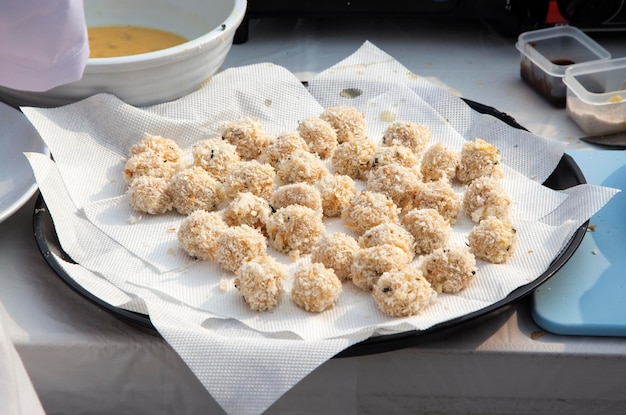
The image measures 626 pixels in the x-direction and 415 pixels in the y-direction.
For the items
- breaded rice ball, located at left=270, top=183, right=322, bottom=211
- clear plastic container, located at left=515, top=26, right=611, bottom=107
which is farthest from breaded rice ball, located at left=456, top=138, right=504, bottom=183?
clear plastic container, located at left=515, top=26, right=611, bottom=107

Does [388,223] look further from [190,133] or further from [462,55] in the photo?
[462,55]

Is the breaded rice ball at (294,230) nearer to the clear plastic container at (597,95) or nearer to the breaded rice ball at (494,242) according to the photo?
the breaded rice ball at (494,242)

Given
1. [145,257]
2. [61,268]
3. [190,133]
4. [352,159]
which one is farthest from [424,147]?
[61,268]

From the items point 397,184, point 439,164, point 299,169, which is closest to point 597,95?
point 439,164

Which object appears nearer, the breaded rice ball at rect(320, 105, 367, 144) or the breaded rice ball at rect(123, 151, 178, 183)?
the breaded rice ball at rect(123, 151, 178, 183)

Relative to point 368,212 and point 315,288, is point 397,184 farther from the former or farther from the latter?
point 315,288

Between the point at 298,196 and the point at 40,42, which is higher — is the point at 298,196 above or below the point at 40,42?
below

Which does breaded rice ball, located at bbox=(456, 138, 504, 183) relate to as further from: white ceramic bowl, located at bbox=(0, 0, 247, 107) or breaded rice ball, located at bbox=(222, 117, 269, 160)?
white ceramic bowl, located at bbox=(0, 0, 247, 107)
